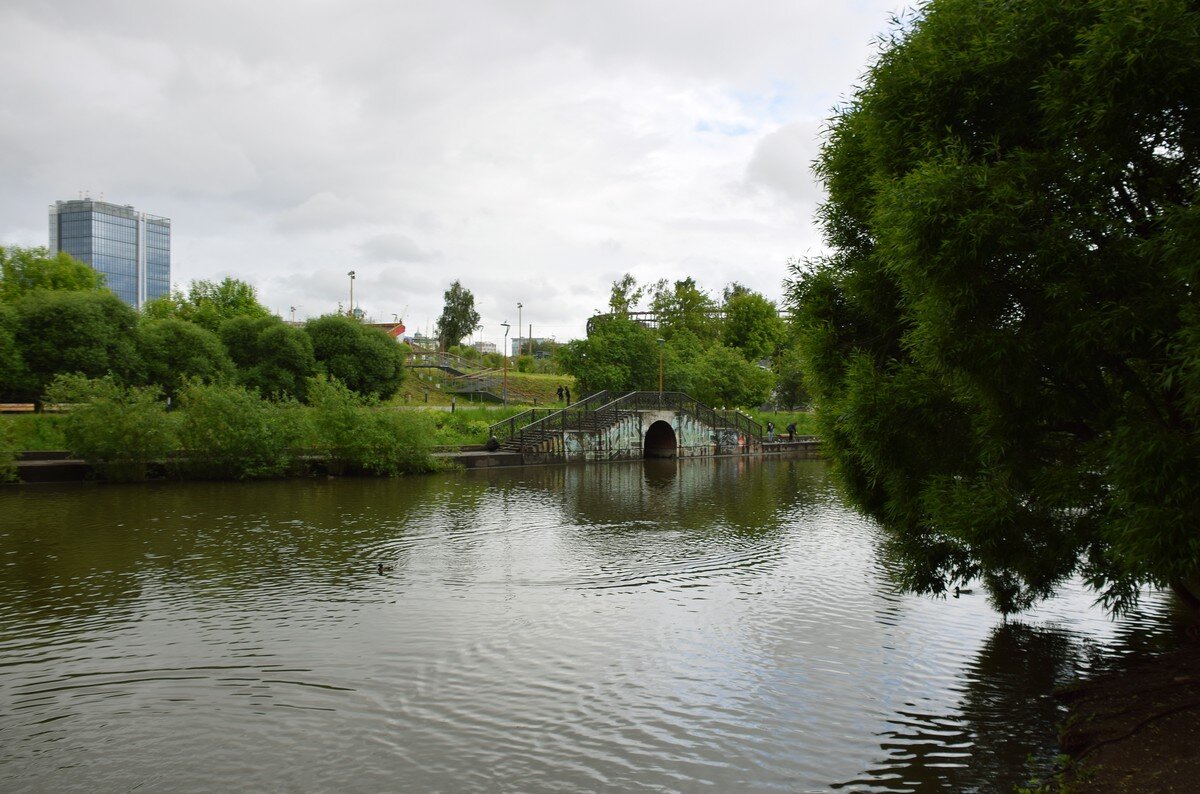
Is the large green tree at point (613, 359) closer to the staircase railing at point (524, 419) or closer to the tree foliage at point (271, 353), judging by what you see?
the staircase railing at point (524, 419)

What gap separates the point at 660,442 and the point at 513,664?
37.7 metres

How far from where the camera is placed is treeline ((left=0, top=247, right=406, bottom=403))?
33.4 meters

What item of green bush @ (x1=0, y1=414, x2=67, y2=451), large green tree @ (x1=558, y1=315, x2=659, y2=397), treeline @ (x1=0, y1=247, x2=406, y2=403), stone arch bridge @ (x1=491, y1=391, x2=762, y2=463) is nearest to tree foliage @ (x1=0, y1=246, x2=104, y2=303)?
treeline @ (x1=0, y1=247, x2=406, y2=403)

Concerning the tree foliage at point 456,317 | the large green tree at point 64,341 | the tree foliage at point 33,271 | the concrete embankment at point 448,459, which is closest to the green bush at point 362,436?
the concrete embankment at point 448,459

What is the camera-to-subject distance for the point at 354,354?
44.6m

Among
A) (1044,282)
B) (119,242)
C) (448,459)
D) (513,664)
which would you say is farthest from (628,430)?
(119,242)

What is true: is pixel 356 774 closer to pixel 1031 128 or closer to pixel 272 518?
pixel 1031 128

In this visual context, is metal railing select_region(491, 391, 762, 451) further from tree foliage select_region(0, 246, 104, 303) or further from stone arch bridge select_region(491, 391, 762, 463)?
tree foliage select_region(0, 246, 104, 303)

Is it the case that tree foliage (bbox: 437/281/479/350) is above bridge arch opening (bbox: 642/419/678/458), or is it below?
above

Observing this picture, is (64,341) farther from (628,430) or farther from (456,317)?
(456,317)

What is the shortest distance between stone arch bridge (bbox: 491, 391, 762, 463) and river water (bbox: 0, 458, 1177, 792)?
2188cm

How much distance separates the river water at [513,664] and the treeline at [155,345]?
18.0 m

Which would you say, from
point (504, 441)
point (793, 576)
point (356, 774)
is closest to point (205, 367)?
point (504, 441)

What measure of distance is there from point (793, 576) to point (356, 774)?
885 cm
